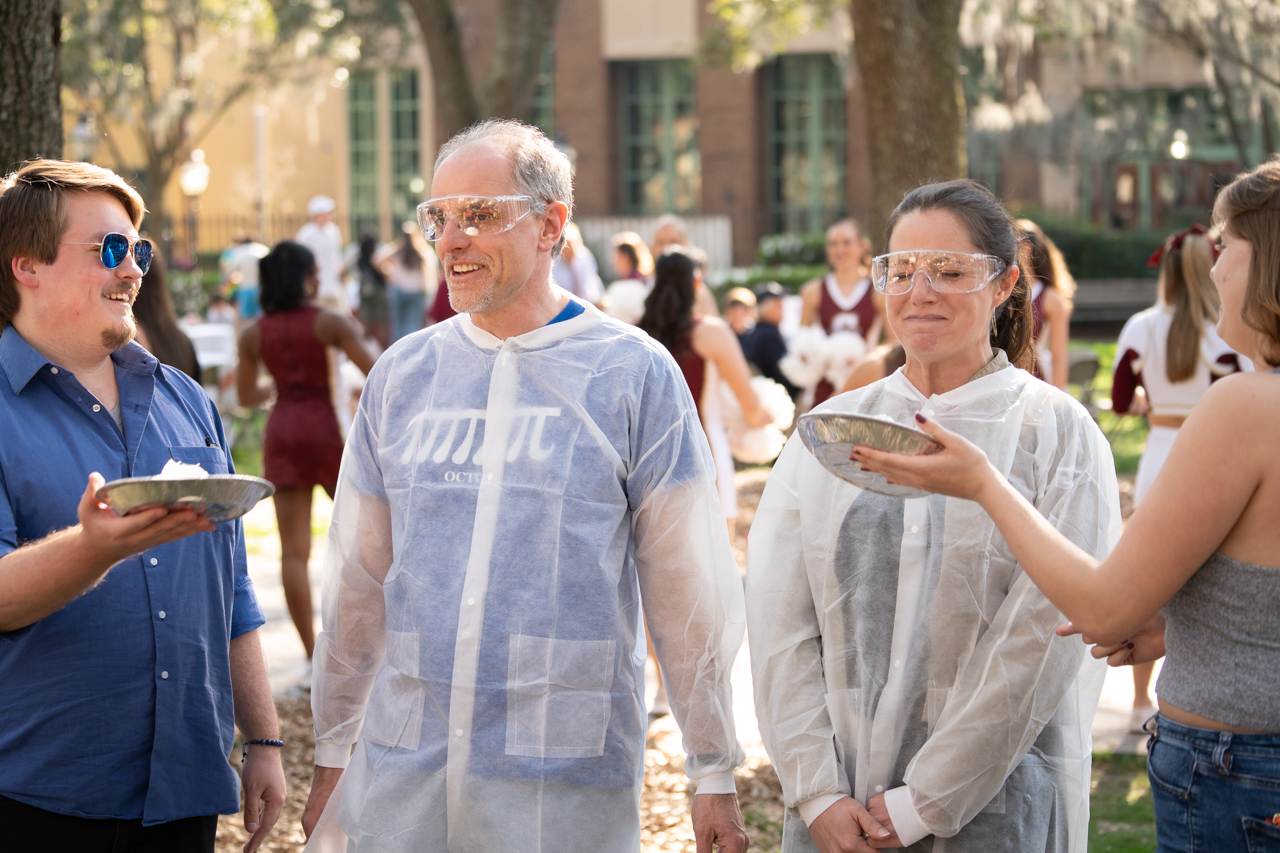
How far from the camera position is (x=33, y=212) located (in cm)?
267

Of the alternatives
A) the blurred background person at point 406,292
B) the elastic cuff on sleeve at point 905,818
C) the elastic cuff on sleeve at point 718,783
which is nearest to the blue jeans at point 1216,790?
the elastic cuff on sleeve at point 905,818

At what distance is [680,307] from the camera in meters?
6.05

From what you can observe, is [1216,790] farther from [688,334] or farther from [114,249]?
[688,334]

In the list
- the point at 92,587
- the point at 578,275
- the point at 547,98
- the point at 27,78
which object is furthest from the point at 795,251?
the point at 92,587

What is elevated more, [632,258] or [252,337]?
[632,258]

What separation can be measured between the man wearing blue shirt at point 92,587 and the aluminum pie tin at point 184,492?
0.67ft

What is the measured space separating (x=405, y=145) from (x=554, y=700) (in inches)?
1182

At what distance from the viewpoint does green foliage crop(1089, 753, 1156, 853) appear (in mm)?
4613

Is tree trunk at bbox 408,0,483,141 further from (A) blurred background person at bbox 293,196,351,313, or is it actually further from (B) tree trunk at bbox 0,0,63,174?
(A) blurred background person at bbox 293,196,351,313

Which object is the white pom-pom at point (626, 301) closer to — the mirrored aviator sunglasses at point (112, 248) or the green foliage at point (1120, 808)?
the green foliage at point (1120, 808)

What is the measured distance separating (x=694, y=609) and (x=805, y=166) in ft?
89.0

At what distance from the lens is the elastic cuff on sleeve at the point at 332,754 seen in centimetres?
293

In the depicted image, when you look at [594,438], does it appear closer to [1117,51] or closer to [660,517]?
[660,517]

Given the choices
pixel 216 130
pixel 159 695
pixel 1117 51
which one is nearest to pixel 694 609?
pixel 159 695
